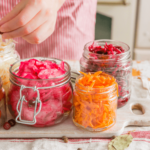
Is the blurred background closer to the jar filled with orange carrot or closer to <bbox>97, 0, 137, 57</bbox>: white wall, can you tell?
<bbox>97, 0, 137, 57</bbox>: white wall

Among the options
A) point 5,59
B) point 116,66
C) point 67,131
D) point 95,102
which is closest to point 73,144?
point 67,131

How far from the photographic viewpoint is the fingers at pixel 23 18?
2.56 feet

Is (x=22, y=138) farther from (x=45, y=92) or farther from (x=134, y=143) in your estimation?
(x=134, y=143)

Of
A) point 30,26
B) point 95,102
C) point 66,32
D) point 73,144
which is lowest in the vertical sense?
point 73,144

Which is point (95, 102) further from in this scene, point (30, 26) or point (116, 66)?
point (30, 26)

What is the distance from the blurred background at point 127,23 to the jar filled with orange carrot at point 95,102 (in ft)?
5.37

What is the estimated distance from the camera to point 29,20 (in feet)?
2.64

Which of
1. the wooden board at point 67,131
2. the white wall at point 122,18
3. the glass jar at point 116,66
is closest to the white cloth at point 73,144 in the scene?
the wooden board at point 67,131

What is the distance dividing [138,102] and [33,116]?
1.61ft

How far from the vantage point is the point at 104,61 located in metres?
0.91

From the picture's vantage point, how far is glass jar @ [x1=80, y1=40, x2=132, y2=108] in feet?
3.00

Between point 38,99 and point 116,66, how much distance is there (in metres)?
0.35

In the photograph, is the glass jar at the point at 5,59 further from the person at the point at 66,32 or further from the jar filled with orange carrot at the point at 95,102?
the jar filled with orange carrot at the point at 95,102

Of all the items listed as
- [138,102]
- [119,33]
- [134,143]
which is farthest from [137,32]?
[134,143]
